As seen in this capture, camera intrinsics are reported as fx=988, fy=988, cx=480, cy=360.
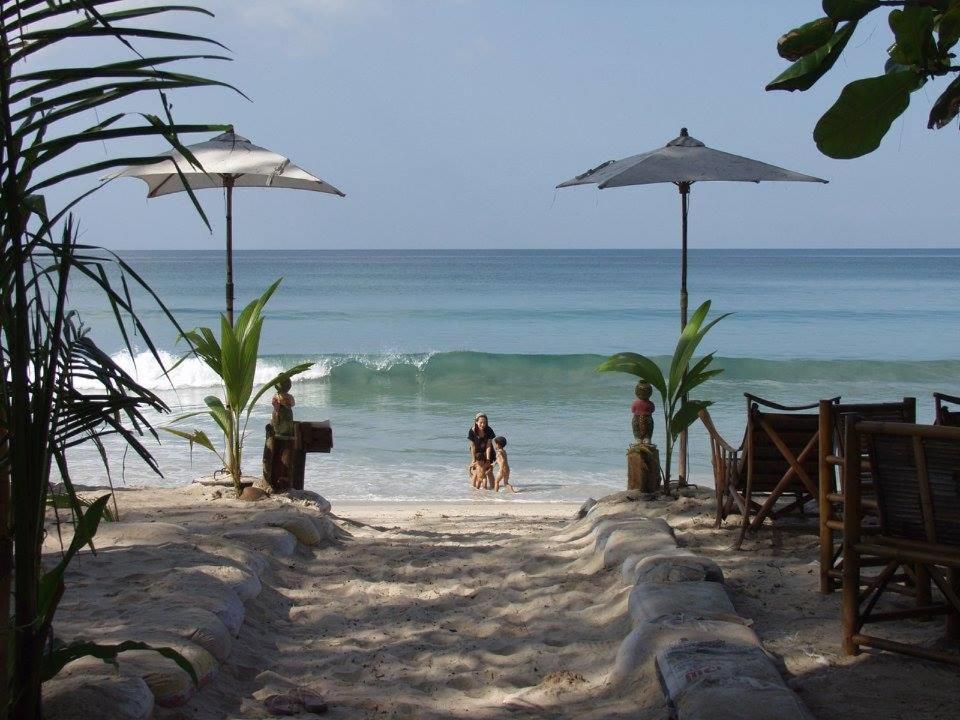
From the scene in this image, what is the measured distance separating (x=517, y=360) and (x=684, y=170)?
14.0 metres

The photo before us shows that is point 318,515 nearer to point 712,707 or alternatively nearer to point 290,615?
point 290,615

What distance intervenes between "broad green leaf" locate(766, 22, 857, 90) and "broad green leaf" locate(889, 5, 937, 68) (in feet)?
0.37

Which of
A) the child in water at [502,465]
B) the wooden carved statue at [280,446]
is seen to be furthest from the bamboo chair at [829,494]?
the child in water at [502,465]

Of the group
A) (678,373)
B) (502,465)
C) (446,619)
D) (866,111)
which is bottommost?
(446,619)

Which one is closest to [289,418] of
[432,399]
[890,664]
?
[890,664]

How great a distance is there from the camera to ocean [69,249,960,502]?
1108cm

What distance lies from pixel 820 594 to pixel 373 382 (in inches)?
598

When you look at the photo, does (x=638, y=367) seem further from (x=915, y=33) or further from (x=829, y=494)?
(x=915, y=33)

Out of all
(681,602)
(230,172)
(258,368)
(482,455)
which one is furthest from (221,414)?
(258,368)

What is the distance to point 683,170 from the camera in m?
7.03

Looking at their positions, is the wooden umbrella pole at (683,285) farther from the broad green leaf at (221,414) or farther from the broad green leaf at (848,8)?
the broad green leaf at (848,8)

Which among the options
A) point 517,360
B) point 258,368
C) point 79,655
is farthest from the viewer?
point 258,368

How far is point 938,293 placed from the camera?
41.6m

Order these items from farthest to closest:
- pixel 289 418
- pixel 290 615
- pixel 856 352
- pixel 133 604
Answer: pixel 856 352 < pixel 289 418 < pixel 290 615 < pixel 133 604
